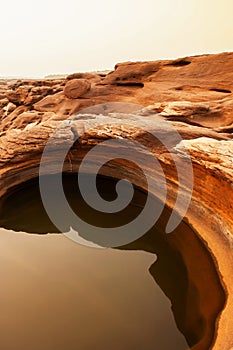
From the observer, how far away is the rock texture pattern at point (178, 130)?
580 centimetres

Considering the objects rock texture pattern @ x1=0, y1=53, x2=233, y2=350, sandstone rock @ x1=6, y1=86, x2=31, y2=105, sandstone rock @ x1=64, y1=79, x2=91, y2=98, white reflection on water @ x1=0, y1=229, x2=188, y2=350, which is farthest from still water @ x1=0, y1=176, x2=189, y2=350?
sandstone rock @ x1=6, y1=86, x2=31, y2=105

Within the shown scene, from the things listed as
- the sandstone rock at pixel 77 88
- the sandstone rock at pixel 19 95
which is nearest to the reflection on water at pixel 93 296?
the sandstone rock at pixel 77 88

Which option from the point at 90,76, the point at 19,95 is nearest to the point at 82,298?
the point at 90,76

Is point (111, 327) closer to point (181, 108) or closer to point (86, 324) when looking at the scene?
point (86, 324)

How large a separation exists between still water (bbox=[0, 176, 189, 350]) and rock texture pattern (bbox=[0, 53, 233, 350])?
88 centimetres

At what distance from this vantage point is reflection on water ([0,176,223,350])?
4.46 metres

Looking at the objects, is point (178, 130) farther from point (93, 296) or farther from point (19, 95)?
point (19, 95)

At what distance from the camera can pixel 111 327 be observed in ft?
15.2

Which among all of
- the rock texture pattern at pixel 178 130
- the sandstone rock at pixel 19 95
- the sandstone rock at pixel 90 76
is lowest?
the rock texture pattern at pixel 178 130

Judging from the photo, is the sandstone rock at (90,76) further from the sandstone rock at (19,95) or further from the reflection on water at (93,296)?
the reflection on water at (93,296)

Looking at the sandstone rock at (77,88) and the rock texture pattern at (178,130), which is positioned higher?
the sandstone rock at (77,88)

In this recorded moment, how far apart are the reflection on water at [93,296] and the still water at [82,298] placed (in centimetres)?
2

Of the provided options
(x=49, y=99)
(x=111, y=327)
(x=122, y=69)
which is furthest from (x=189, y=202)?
(x=49, y=99)

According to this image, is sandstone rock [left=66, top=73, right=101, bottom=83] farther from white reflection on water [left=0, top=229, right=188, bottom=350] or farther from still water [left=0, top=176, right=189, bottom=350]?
white reflection on water [left=0, top=229, right=188, bottom=350]
